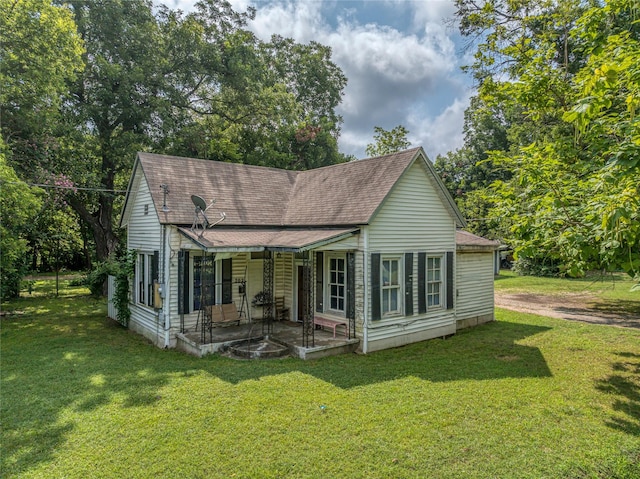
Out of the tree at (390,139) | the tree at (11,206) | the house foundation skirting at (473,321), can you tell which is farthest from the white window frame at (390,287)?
the tree at (390,139)

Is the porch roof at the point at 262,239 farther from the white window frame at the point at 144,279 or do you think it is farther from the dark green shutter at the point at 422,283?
the dark green shutter at the point at 422,283

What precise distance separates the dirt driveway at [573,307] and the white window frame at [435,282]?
7.03m

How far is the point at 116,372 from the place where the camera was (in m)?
8.70

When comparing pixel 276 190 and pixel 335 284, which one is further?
pixel 276 190

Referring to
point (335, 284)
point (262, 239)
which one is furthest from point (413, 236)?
point (262, 239)

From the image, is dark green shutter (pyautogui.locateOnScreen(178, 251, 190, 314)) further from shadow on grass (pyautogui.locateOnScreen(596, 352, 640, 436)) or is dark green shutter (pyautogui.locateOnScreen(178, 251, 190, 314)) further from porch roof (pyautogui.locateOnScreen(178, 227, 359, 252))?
shadow on grass (pyautogui.locateOnScreen(596, 352, 640, 436))

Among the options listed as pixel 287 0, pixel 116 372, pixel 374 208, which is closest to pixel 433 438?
pixel 374 208

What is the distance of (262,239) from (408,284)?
4.66 metres

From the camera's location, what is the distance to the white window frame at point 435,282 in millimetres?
12078

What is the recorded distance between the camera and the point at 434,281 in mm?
12195

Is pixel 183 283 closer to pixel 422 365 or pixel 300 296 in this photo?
pixel 300 296

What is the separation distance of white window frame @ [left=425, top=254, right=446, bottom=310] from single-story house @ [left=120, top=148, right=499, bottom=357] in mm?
37

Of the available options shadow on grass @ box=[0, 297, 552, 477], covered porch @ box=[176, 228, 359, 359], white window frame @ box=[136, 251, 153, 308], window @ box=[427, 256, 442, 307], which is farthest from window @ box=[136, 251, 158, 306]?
window @ box=[427, 256, 442, 307]

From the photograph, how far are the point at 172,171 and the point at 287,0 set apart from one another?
7404 mm
